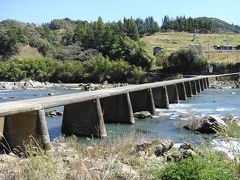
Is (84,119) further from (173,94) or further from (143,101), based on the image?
(173,94)

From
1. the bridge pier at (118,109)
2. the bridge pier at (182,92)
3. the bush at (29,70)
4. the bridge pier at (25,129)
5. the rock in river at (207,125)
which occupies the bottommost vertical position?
the bridge pier at (182,92)

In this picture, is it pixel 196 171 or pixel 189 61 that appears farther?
pixel 189 61

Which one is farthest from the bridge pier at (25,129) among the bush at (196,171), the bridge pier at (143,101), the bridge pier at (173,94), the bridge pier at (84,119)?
the bridge pier at (173,94)

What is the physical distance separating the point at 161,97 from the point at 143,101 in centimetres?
521

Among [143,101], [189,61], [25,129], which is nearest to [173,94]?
[143,101]

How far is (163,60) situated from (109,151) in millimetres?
88218

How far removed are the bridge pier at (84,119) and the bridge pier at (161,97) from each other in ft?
53.5

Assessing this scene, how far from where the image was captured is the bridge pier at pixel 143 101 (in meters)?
33.3

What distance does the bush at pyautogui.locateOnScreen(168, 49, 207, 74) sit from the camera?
3430 inches

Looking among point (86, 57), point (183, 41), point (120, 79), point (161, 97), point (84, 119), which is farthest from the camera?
point (183, 41)

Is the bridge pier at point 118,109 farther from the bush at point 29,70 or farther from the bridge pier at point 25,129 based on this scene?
the bush at point 29,70

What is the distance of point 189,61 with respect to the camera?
87875 mm

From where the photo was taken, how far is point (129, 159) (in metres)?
9.17

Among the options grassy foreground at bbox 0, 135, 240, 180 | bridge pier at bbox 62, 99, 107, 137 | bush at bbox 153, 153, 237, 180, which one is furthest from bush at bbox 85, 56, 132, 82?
bush at bbox 153, 153, 237, 180
